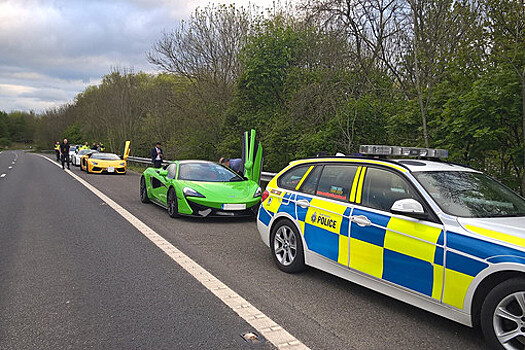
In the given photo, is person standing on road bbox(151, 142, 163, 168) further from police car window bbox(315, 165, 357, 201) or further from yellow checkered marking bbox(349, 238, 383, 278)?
yellow checkered marking bbox(349, 238, 383, 278)

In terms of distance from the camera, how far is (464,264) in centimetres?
338

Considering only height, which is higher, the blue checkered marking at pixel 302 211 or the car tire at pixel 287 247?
the blue checkered marking at pixel 302 211

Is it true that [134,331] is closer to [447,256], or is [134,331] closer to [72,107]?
[447,256]

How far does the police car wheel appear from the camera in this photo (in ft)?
10.2

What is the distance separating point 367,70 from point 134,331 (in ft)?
47.1

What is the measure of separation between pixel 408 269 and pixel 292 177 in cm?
230

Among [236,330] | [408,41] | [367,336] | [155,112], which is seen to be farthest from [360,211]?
[155,112]

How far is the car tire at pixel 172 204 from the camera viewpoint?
919cm

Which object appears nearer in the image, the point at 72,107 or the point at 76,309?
the point at 76,309

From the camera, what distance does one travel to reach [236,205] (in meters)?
8.82

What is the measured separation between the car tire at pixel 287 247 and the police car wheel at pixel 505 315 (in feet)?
7.54

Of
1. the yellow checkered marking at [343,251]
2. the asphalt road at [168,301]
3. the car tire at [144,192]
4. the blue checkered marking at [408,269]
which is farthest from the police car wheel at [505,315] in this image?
the car tire at [144,192]

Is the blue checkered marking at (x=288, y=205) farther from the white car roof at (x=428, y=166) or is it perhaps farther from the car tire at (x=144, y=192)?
the car tire at (x=144, y=192)

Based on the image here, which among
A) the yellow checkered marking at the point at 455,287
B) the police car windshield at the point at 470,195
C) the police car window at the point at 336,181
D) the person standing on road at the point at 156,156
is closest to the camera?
the yellow checkered marking at the point at 455,287
